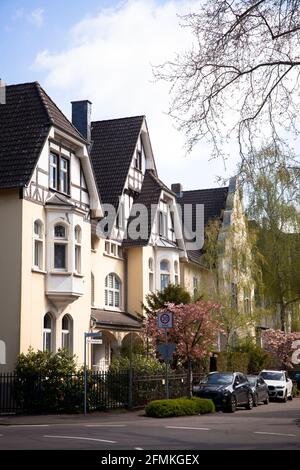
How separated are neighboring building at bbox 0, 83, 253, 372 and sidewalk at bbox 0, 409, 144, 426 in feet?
10.2

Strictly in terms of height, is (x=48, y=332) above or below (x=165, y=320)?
below

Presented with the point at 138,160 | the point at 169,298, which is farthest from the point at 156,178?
the point at 169,298

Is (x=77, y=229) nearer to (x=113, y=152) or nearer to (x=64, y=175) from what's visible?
(x=64, y=175)

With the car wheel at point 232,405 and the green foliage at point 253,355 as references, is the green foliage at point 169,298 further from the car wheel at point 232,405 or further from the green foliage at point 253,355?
the green foliage at point 253,355

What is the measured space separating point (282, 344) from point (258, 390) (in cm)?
1496

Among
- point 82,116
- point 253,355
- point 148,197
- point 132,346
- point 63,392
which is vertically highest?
point 82,116

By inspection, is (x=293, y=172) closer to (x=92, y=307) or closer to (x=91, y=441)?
(x=91, y=441)

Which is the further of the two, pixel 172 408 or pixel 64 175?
pixel 64 175

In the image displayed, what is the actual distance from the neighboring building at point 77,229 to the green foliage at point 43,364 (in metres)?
0.58

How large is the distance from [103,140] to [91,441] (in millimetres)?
27184

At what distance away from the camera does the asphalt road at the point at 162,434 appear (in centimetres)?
1457

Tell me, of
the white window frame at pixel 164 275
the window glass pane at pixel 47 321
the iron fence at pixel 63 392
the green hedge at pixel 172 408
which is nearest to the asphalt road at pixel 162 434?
the green hedge at pixel 172 408

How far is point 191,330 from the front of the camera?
3123 cm

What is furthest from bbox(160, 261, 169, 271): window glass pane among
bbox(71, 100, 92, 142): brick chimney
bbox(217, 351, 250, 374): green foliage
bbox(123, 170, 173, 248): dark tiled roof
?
bbox(71, 100, 92, 142): brick chimney
